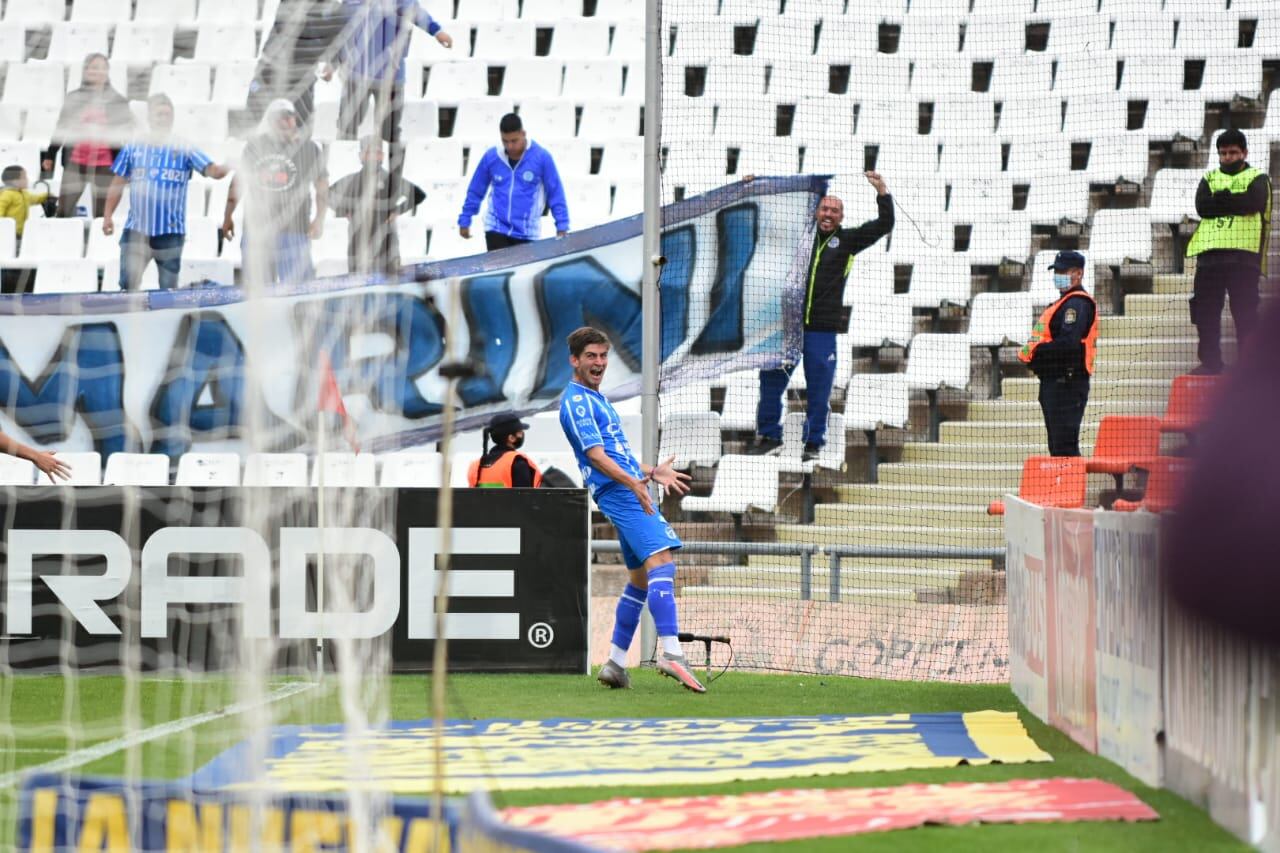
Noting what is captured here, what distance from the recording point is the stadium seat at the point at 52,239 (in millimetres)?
9688

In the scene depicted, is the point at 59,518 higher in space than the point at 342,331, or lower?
lower

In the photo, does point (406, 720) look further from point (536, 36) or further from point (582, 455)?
point (536, 36)

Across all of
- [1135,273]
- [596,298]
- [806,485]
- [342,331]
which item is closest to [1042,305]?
[1135,273]

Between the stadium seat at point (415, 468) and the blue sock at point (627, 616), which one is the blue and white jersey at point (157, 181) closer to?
the stadium seat at point (415, 468)

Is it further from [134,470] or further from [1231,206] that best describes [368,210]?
[1231,206]

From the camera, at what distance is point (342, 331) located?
22.6ft

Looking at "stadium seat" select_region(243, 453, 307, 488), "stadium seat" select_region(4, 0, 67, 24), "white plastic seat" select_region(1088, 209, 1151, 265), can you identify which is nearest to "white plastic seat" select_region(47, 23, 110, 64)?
"stadium seat" select_region(4, 0, 67, 24)

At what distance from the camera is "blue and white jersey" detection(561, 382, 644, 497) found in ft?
28.1

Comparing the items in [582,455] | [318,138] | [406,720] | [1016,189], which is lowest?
[406,720]

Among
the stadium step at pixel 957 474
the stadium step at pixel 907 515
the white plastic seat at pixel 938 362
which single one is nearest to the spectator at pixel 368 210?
the stadium step at pixel 907 515

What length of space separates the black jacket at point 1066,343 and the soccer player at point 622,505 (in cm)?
383

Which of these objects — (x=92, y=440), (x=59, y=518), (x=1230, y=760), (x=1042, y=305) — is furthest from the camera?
(x=1042, y=305)

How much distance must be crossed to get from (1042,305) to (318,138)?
9.66 metres

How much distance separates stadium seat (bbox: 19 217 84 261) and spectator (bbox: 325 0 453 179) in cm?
192
